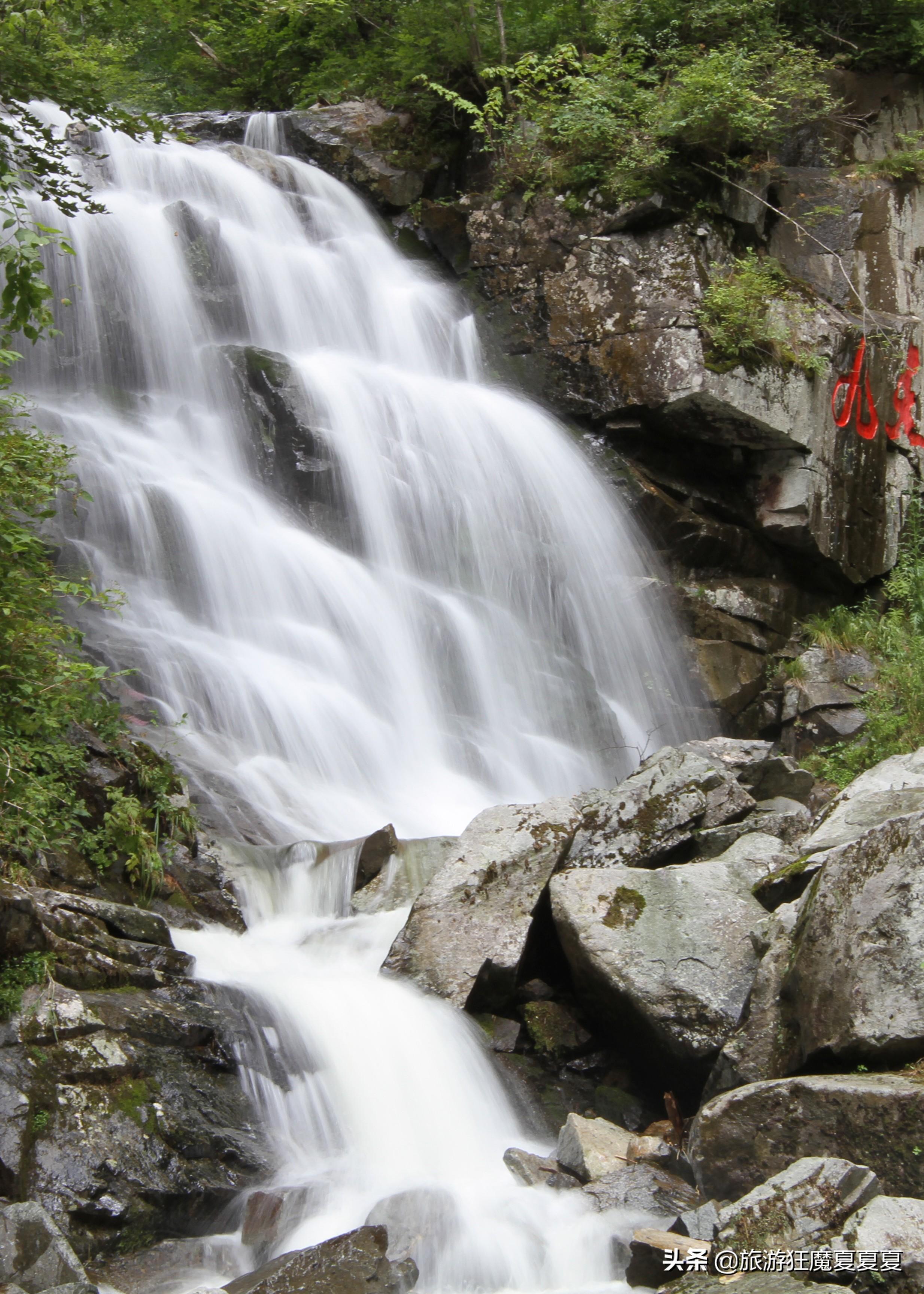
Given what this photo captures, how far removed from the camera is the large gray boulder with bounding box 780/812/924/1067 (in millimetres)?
3736

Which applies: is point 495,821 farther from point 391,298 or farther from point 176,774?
point 391,298

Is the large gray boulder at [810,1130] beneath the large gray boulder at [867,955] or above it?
beneath

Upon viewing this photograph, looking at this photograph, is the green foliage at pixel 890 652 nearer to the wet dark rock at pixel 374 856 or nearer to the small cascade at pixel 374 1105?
the wet dark rock at pixel 374 856

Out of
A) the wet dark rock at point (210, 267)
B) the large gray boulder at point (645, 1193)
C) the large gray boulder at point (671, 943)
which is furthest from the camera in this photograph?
the wet dark rock at point (210, 267)

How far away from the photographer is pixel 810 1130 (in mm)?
3646

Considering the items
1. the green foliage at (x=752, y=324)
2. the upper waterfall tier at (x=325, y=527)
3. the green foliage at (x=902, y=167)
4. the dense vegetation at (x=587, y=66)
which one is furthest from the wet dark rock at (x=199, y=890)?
the green foliage at (x=902, y=167)

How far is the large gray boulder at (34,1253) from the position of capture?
324 cm

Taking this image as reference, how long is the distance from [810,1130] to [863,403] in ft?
31.8

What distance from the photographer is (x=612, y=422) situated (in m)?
11.4

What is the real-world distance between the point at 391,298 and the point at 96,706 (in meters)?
8.44

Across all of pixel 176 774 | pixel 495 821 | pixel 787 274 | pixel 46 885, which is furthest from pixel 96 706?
pixel 787 274

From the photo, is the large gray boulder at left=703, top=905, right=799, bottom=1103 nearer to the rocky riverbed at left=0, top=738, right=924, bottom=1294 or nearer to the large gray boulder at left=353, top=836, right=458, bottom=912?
the rocky riverbed at left=0, top=738, right=924, bottom=1294

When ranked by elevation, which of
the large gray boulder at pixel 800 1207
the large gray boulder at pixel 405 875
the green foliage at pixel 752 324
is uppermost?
the green foliage at pixel 752 324

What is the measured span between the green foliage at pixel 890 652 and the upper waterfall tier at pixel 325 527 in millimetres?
1723
